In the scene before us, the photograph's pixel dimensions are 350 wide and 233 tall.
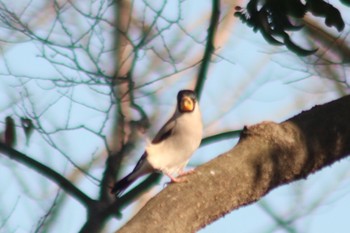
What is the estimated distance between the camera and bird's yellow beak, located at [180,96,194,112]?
3846 millimetres

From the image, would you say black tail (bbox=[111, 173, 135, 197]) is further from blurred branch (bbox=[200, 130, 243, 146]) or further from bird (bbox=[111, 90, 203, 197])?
blurred branch (bbox=[200, 130, 243, 146])

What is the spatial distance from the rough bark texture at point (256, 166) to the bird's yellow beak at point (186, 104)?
4.99 feet

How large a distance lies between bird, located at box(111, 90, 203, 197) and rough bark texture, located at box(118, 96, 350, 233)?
1.31m

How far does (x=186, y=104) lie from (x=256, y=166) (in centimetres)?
170

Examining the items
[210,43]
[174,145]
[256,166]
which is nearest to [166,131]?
[174,145]

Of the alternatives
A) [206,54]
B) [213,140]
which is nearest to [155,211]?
[213,140]

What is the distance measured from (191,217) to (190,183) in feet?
0.44

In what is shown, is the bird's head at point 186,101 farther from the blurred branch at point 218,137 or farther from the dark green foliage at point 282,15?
the dark green foliage at point 282,15

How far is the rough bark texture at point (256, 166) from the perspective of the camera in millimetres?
2023

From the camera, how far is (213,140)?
4613 mm

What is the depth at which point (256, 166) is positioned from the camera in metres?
2.19

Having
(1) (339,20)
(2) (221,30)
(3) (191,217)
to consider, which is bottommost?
(3) (191,217)

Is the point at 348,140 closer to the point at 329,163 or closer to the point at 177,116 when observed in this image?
the point at 329,163

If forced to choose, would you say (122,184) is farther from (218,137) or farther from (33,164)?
(218,137)
